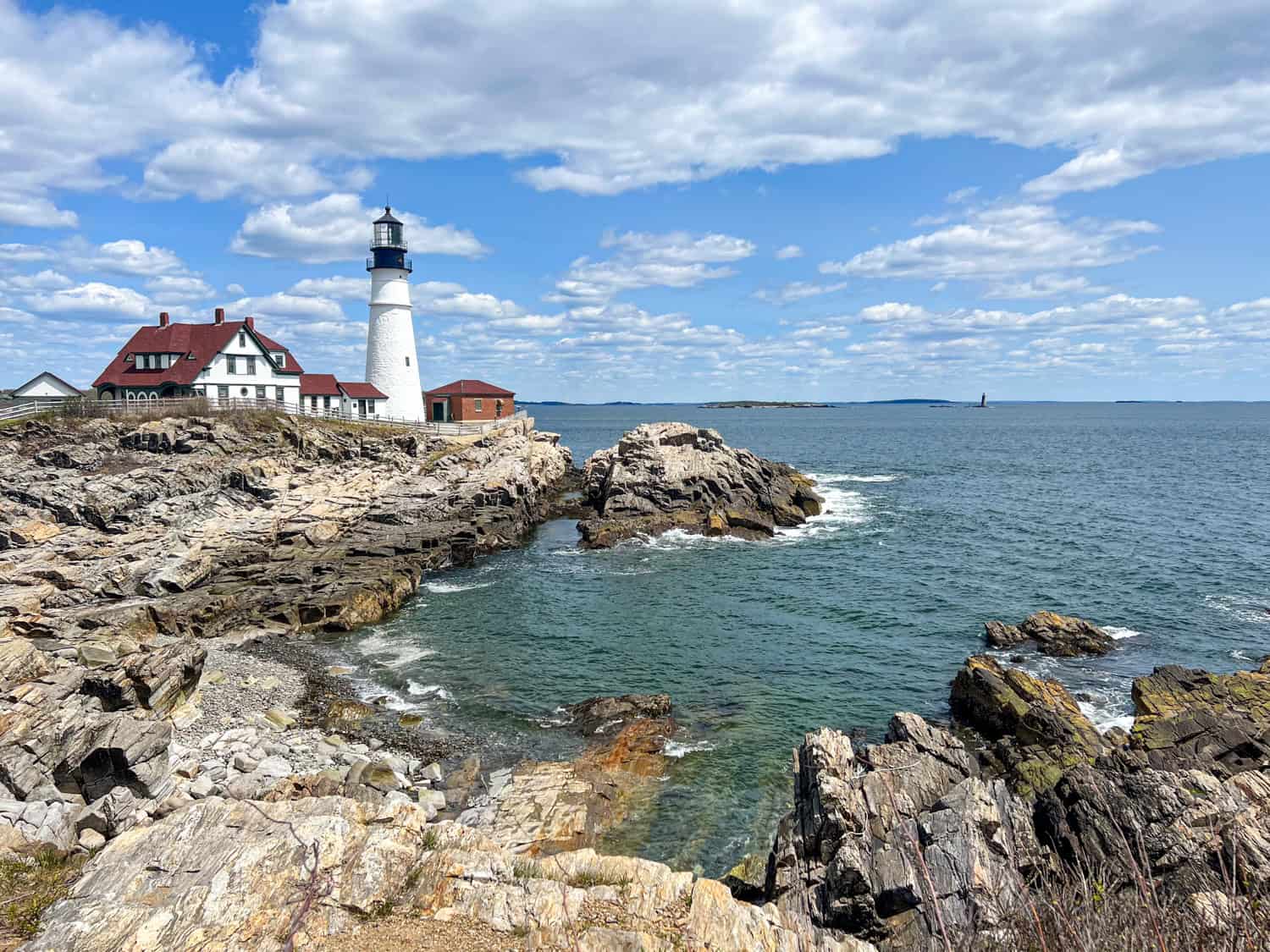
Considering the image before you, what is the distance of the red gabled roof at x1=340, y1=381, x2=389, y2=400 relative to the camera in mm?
71062

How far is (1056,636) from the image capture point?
95.0ft

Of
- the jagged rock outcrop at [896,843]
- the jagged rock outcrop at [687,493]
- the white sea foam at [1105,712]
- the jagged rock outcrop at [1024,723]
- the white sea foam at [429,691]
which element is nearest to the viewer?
the jagged rock outcrop at [896,843]

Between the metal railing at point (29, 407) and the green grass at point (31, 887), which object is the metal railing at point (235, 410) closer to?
the metal railing at point (29, 407)

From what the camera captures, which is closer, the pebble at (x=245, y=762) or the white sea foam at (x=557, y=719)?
the pebble at (x=245, y=762)

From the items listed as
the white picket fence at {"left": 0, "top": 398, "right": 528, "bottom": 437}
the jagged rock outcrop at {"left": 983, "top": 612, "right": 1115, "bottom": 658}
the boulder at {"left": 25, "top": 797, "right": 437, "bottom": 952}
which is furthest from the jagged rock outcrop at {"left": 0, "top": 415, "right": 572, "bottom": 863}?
the jagged rock outcrop at {"left": 983, "top": 612, "right": 1115, "bottom": 658}

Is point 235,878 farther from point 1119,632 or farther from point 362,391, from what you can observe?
point 362,391

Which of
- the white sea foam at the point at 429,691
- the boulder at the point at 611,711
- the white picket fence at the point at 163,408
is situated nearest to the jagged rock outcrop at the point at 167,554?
the white picket fence at the point at 163,408

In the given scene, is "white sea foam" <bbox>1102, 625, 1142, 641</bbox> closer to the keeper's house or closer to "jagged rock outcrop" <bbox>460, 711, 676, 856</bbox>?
"jagged rock outcrop" <bbox>460, 711, 676, 856</bbox>

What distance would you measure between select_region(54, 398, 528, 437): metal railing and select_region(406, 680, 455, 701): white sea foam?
122 ft

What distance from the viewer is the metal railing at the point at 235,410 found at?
5212cm

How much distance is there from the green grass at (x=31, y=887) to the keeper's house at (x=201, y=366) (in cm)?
5171

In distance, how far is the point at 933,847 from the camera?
12734 millimetres

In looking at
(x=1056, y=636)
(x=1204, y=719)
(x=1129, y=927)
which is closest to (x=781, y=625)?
(x=1056, y=636)

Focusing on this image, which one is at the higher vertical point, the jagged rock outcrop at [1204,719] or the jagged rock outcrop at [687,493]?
the jagged rock outcrop at [687,493]
